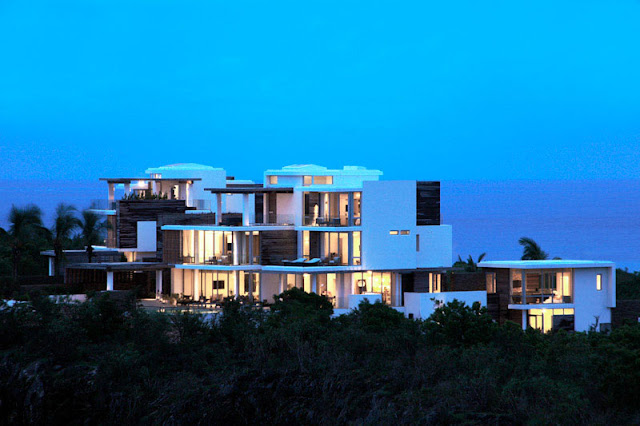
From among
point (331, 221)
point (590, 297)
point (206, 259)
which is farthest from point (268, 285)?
point (590, 297)

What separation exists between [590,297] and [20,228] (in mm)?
25728

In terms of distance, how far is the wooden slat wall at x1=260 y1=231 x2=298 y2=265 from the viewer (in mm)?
45562

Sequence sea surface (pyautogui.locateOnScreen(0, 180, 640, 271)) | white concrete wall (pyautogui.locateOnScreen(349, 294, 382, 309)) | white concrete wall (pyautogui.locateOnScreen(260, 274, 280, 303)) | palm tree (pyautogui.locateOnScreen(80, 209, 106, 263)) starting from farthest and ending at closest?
sea surface (pyautogui.locateOnScreen(0, 180, 640, 271))
palm tree (pyautogui.locateOnScreen(80, 209, 106, 263))
white concrete wall (pyautogui.locateOnScreen(260, 274, 280, 303))
white concrete wall (pyautogui.locateOnScreen(349, 294, 382, 309))

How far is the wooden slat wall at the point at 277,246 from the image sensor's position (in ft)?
149

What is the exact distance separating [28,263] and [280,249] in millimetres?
16632

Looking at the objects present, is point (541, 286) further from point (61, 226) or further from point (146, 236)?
point (61, 226)

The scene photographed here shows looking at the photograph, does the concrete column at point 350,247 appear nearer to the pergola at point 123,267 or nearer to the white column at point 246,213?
the white column at point 246,213

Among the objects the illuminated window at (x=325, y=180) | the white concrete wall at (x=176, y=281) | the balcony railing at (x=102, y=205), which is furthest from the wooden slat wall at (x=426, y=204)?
the balcony railing at (x=102, y=205)

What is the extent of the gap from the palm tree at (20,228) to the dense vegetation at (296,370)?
1305cm

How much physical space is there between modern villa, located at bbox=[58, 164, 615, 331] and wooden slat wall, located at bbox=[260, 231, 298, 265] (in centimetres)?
4

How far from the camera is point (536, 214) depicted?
483 feet

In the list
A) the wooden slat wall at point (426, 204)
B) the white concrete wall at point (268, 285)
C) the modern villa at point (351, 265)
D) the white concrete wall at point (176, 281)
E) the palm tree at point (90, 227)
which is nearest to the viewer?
the modern villa at point (351, 265)

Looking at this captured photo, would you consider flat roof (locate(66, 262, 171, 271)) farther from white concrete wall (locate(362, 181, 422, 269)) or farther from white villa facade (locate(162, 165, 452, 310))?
white concrete wall (locate(362, 181, 422, 269))

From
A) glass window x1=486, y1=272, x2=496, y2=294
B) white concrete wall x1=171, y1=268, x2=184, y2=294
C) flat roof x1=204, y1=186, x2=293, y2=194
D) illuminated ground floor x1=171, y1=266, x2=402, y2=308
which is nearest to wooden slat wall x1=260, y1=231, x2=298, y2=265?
illuminated ground floor x1=171, y1=266, x2=402, y2=308
